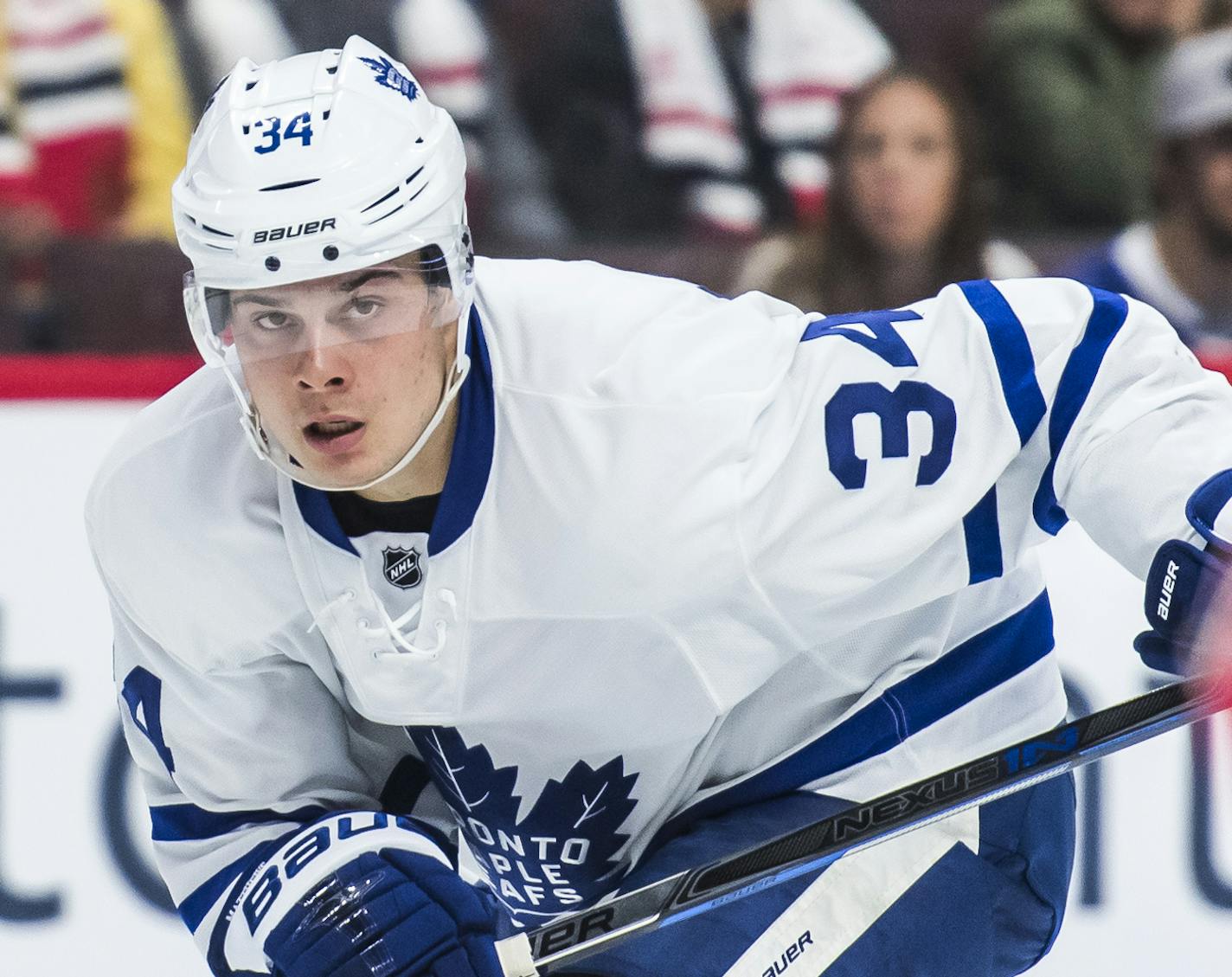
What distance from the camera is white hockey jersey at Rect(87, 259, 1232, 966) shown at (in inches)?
71.4

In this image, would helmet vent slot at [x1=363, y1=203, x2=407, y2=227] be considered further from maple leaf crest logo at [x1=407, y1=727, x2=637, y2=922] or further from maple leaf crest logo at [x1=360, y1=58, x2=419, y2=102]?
maple leaf crest logo at [x1=407, y1=727, x2=637, y2=922]

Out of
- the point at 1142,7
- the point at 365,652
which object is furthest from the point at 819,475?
the point at 1142,7

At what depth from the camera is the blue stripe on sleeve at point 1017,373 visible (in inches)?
73.0

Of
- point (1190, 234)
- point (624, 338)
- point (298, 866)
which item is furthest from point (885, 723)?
point (1190, 234)

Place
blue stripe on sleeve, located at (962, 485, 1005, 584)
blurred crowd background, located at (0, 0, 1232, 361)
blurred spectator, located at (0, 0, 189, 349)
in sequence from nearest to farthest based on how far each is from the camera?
blue stripe on sleeve, located at (962, 485, 1005, 584)
blurred crowd background, located at (0, 0, 1232, 361)
blurred spectator, located at (0, 0, 189, 349)

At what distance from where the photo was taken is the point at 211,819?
198cm

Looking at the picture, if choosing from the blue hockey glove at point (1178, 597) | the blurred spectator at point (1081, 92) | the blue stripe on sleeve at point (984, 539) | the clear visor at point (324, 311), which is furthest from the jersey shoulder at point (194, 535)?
the blurred spectator at point (1081, 92)

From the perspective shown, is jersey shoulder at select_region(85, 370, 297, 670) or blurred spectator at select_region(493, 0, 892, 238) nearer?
jersey shoulder at select_region(85, 370, 297, 670)

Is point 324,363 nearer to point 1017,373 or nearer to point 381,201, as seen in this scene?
point 381,201

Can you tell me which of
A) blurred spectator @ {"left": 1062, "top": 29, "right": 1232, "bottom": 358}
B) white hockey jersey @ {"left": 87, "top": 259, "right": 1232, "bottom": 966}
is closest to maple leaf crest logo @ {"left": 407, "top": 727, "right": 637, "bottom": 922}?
white hockey jersey @ {"left": 87, "top": 259, "right": 1232, "bottom": 966}

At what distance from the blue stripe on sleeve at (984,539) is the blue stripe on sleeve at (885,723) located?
0.37 ft

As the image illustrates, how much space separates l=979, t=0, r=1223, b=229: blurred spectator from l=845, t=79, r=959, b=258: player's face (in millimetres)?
350

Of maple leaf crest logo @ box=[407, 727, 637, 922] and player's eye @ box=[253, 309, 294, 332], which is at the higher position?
player's eye @ box=[253, 309, 294, 332]

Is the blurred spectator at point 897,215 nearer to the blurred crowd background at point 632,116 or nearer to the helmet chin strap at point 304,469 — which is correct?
the blurred crowd background at point 632,116
